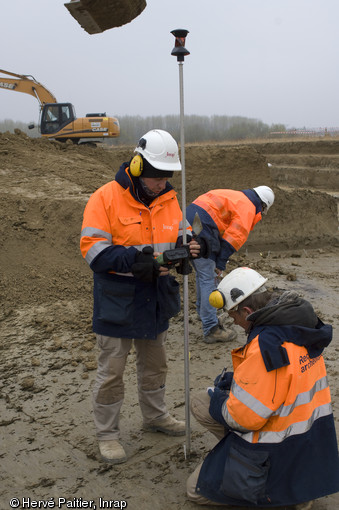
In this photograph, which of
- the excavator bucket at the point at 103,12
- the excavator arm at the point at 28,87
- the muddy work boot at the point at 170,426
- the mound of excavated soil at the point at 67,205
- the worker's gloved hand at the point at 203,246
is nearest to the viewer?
the excavator bucket at the point at 103,12

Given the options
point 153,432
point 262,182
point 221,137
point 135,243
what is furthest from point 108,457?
point 221,137

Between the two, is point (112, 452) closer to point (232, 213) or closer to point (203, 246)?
point (203, 246)

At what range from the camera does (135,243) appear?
3.35 m

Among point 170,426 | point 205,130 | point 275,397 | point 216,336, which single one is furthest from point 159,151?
point 205,130

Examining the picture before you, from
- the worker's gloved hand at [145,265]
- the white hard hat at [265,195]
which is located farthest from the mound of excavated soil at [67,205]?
the worker's gloved hand at [145,265]

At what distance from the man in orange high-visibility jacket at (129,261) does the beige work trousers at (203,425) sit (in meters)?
0.52

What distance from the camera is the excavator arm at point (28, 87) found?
17875 millimetres

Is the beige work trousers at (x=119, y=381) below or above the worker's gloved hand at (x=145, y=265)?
below

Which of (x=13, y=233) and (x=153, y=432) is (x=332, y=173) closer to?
(x=13, y=233)

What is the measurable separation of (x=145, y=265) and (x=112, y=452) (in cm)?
138

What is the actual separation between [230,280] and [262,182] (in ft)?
35.6

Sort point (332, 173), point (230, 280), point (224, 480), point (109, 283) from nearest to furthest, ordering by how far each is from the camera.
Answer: point (224, 480) → point (230, 280) → point (109, 283) → point (332, 173)

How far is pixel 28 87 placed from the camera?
1833cm

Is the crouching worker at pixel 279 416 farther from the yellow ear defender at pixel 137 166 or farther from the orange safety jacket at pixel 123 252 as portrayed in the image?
the yellow ear defender at pixel 137 166
